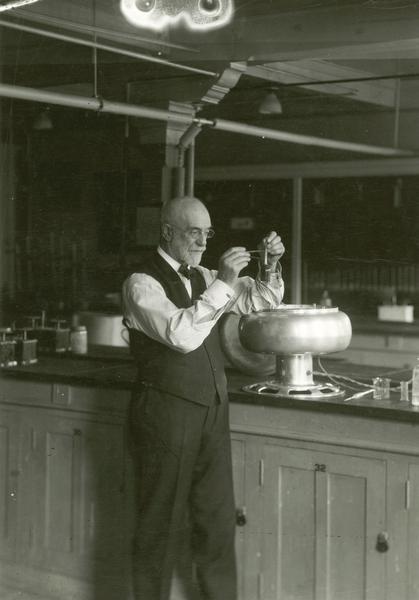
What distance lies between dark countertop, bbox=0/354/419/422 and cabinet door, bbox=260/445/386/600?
190mm

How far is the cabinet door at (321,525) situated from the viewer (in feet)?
10.8

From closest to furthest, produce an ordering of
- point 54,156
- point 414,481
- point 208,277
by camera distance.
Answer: point 414,481
point 208,277
point 54,156

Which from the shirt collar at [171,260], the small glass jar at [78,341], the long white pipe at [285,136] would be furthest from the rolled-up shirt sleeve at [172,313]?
the long white pipe at [285,136]

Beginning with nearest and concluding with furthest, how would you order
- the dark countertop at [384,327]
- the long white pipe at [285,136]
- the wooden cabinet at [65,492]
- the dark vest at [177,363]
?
the dark vest at [177,363] < the wooden cabinet at [65,492] < the long white pipe at [285,136] < the dark countertop at [384,327]

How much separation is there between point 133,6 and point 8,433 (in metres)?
2.34

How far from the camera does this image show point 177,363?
3.28 metres

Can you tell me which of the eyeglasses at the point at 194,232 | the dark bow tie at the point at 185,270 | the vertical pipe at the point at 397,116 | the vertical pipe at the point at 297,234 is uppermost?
the vertical pipe at the point at 397,116

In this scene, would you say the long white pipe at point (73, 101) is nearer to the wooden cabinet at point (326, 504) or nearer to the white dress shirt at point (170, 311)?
the white dress shirt at point (170, 311)

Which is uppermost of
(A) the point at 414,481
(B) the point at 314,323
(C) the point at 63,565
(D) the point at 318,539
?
(B) the point at 314,323

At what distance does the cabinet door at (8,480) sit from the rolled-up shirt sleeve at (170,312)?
4.03ft

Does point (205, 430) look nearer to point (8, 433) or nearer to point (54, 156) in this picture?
point (8, 433)

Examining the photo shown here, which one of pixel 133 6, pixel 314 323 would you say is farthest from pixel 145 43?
pixel 314 323

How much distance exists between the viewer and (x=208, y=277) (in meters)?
3.64

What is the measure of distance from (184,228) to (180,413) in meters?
0.69
